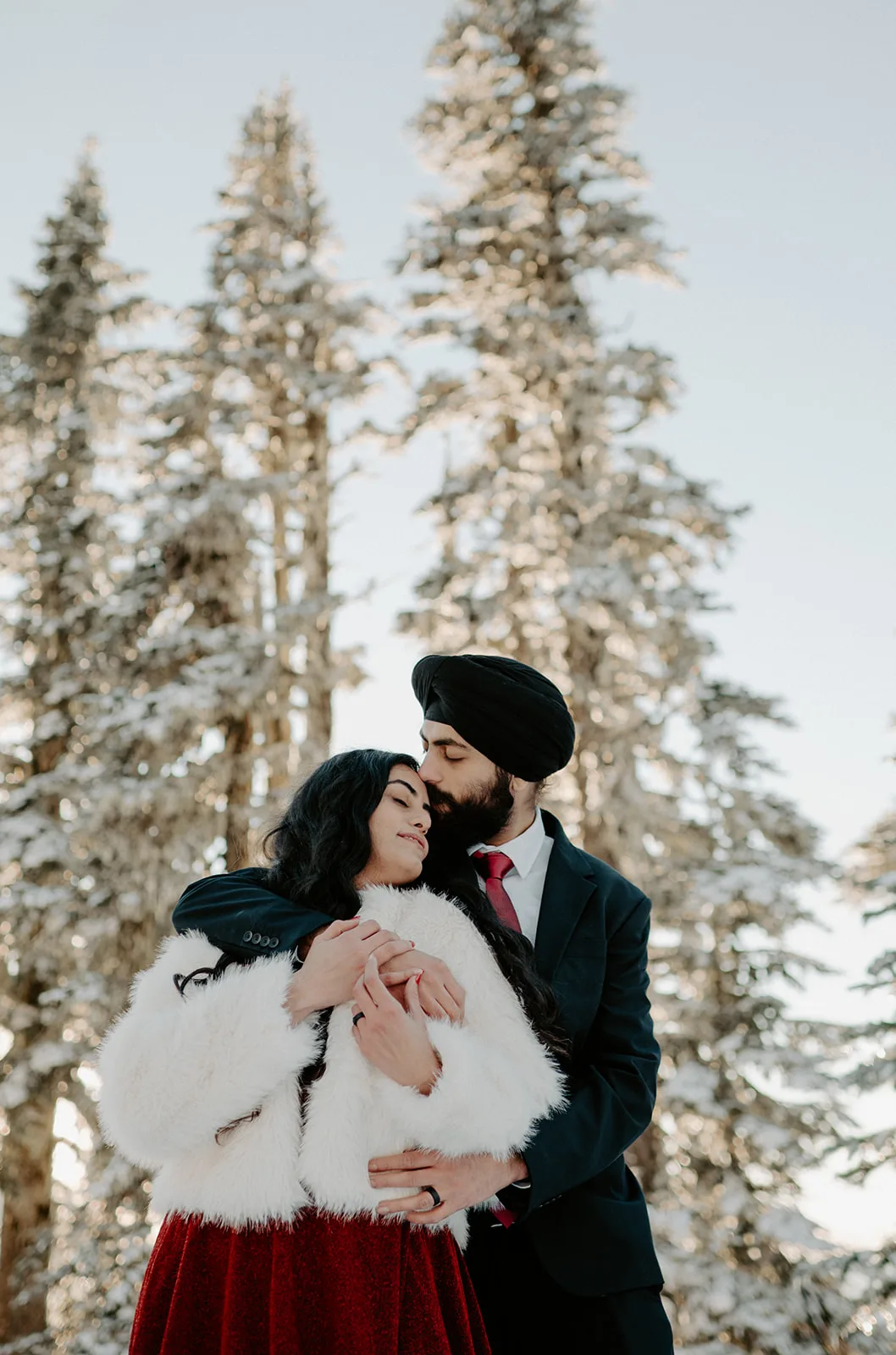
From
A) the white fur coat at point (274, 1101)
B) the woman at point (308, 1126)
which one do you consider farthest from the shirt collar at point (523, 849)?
the white fur coat at point (274, 1101)

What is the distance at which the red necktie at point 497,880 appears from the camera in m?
3.37

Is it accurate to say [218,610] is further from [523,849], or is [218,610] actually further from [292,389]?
[523,849]

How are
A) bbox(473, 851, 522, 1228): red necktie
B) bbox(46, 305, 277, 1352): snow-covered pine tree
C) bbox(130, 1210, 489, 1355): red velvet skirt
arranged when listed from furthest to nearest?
1. bbox(46, 305, 277, 1352): snow-covered pine tree
2. bbox(473, 851, 522, 1228): red necktie
3. bbox(130, 1210, 489, 1355): red velvet skirt

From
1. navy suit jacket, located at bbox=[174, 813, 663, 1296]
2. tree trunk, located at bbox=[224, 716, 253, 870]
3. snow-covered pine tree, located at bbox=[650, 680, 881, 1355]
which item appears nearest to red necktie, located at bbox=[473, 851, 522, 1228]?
navy suit jacket, located at bbox=[174, 813, 663, 1296]

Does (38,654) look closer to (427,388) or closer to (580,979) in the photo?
(427,388)

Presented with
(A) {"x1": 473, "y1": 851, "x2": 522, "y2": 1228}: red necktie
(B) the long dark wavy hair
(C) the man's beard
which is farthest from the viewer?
(C) the man's beard

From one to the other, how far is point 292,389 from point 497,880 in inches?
427

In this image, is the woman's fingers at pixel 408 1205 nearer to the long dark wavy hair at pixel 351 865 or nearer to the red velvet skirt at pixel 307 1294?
the red velvet skirt at pixel 307 1294

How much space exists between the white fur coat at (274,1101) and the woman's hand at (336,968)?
0.14 ft

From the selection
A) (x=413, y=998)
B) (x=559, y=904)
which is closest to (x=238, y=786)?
(x=559, y=904)

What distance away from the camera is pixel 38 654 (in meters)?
14.2

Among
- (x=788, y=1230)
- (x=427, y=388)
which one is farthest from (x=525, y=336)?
(x=788, y=1230)

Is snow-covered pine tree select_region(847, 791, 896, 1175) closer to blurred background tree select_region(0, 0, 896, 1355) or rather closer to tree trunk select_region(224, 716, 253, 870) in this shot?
blurred background tree select_region(0, 0, 896, 1355)

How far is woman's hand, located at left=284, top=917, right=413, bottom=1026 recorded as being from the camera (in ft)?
8.73
